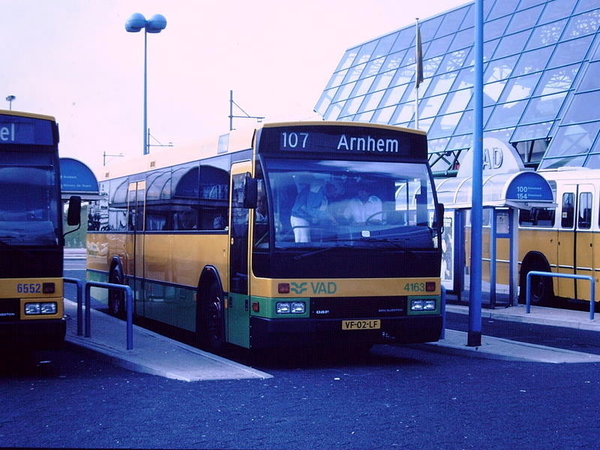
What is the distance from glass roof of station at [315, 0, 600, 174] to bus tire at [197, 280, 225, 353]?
18628 mm

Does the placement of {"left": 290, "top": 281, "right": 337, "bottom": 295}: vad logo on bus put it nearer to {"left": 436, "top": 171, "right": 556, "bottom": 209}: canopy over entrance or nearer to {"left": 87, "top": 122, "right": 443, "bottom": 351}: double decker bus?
{"left": 87, "top": 122, "right": 443, "bottom": 351}: double decker bus

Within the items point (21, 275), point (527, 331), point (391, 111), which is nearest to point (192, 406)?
point (21, 275)

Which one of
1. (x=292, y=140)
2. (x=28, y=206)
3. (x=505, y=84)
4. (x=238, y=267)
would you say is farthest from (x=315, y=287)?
(x=505, y=84)

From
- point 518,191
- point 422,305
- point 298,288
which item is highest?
point 518,191

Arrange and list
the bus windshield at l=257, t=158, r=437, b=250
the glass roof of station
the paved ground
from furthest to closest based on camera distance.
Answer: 1. the glass roof of station
2. the bus windshield at l=257, t=158, r=437, b=250
3. the paved ground

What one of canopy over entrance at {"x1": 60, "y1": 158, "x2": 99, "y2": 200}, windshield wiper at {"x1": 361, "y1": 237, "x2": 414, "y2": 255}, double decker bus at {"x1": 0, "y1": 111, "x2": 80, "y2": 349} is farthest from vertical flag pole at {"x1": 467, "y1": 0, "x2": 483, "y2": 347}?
canopy over entrance at {"x1": 60, "y1": 158, "x2": 99, "y2": 200}

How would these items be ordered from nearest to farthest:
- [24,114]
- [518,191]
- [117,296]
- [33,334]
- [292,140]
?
[33,334] < [24,114] < [292,140] < [117,296] < [518,191]

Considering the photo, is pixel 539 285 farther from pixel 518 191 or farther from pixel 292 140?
pixel 292 140

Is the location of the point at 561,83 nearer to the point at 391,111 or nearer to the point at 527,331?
the point at 391,111

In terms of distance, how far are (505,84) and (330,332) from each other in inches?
1090

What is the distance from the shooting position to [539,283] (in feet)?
75.6

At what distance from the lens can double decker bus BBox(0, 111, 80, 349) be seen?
1074 cm

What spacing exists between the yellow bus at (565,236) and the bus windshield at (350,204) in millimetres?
9572

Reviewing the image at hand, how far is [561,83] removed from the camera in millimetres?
34781
